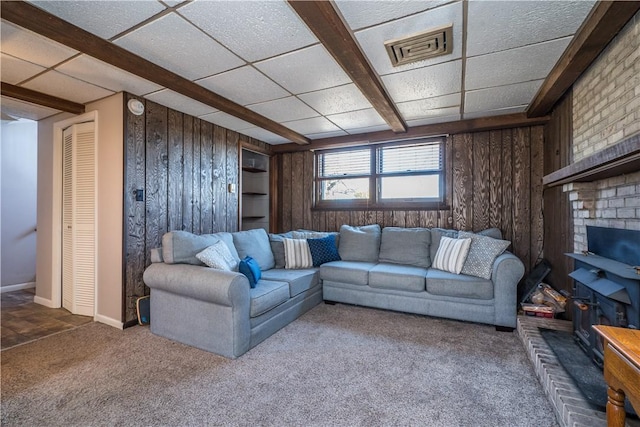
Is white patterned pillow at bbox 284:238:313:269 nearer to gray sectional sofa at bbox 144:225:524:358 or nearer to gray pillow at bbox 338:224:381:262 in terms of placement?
gray sectional sofa at bbox 144:225:524:358

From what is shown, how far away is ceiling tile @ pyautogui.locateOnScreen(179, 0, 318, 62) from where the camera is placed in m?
1.60

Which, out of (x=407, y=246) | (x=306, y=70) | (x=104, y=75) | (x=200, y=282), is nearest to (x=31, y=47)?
(x=104, y=75)

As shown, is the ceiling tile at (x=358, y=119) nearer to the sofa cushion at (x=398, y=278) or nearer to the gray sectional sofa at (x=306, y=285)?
the gray sectional sofa at (x=306, y=285)

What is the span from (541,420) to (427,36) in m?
2.34

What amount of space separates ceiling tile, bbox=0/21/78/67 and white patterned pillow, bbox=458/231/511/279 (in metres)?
3.83

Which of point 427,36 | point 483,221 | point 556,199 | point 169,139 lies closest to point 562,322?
point 556,199

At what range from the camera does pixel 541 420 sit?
1535 mm

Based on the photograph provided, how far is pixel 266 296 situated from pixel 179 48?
201 centimetres

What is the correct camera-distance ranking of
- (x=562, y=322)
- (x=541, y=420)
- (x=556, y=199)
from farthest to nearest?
(x=556, y=199), (x=562, y=322), (x=541, y=420)

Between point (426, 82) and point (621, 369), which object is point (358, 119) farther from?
point (621, 369)

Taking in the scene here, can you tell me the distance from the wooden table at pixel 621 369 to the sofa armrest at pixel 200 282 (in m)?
2.08

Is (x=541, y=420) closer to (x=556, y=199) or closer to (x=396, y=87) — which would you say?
(x=556, y=199)

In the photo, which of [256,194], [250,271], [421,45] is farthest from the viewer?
[256,194]

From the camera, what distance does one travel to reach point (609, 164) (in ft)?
5.12
